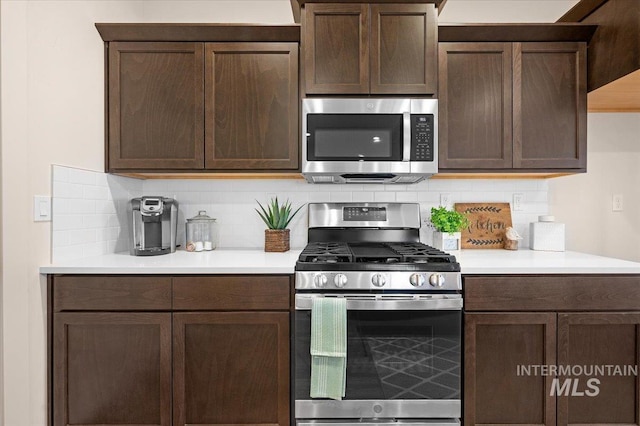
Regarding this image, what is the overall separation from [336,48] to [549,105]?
1204mm

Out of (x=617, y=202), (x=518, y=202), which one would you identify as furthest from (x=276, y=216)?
(x=617, y=202)

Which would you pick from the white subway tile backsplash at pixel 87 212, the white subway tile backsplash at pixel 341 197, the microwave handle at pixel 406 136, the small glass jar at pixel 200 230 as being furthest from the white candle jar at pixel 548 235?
the white subway tile backsplash at pixel 87 212

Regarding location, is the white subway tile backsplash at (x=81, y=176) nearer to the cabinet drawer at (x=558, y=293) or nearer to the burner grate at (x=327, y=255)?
the burner grate at (x=327, y=255)

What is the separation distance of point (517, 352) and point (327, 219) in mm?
1239

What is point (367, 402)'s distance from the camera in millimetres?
1793

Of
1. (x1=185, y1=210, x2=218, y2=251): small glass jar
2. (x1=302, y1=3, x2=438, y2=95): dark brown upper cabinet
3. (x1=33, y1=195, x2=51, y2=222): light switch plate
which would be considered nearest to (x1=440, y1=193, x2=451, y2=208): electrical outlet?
(x1=302, y1=3, x2=438, y2=95): dark brown upper cabinet

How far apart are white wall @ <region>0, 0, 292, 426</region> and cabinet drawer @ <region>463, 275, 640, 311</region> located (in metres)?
1.91

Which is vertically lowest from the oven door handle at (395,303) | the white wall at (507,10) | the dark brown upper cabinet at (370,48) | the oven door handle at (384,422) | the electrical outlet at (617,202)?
the oven door handle at (384,422)

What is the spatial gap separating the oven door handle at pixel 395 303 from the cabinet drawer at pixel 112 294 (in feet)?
2.05

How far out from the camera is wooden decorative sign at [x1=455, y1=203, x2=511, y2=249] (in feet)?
8.25

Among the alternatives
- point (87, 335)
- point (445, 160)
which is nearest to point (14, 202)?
point (87, 335)

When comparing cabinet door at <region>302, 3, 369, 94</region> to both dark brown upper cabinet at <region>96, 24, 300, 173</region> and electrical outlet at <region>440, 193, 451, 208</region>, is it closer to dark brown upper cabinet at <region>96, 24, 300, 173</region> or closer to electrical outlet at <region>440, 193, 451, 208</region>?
dark brown upper cabinet at <region>96, 24, 300, 173</region>

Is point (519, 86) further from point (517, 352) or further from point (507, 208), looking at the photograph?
point (517, 352)

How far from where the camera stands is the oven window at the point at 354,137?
6.88 ft
